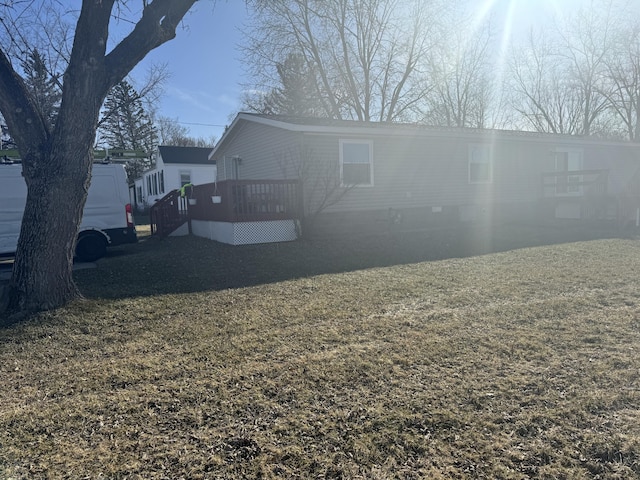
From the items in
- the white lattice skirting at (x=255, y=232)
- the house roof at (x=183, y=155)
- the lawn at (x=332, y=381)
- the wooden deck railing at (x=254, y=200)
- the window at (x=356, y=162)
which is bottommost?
the lawn at (x=332, y=381)

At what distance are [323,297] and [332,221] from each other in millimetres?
5967

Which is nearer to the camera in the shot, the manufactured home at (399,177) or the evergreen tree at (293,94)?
the manufactured home at (399,177)

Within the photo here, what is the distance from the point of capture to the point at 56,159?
5062 mm

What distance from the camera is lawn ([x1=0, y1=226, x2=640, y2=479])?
227 centimetres

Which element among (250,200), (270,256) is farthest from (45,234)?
(250,200)

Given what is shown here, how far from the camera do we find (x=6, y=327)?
179 inches

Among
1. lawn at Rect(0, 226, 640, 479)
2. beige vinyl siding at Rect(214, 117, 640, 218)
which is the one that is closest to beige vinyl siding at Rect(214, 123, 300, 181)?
beige vinyl siding at Rect(214, 117, 640, 218)

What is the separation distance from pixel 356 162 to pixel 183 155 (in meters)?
16.7

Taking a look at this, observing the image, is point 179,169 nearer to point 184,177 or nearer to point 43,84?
point 184,177

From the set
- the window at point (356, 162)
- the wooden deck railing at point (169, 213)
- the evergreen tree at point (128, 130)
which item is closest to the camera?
the window at point (356, 162)

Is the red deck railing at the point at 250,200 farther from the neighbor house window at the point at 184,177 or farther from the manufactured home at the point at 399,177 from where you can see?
the neighbor house window at the point at 184,177

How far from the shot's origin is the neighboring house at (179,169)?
79.9ft

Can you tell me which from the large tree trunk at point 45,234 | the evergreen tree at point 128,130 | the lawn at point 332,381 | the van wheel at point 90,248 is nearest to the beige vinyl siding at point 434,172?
the van wheel at point 90,248

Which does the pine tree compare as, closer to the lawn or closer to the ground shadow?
the ground shadow
